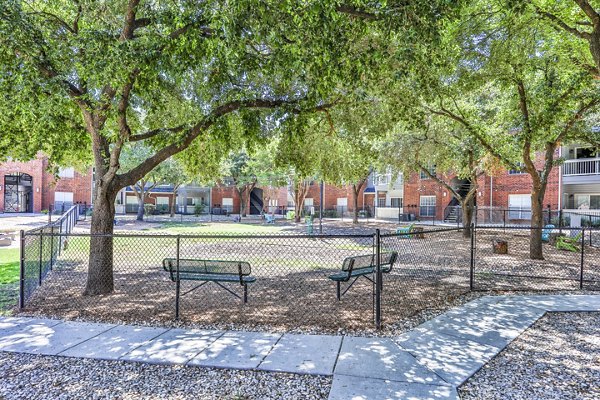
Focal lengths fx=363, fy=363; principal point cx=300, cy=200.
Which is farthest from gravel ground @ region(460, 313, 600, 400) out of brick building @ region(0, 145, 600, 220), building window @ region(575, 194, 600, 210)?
building window @ region(575, 194, 600, 210)

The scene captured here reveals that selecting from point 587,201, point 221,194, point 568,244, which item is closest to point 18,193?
point 221,194

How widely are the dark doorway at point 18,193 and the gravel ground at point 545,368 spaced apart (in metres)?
46.2

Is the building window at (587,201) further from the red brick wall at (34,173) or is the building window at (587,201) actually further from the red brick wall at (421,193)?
the red brick wall at (34,173)

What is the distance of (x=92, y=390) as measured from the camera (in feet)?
11.7

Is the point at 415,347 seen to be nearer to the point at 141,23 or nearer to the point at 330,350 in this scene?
the point at 330,350

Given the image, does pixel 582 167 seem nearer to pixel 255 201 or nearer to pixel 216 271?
pixel 216 271

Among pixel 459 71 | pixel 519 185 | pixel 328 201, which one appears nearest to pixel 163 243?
pixel 459 71

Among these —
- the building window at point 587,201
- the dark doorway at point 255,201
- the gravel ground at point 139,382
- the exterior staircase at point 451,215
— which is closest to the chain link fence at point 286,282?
the gravel ground at point 139,382

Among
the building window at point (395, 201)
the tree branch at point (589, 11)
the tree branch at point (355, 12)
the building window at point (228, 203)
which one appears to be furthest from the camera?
the building window at point (228, 203)

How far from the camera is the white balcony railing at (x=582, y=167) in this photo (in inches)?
942

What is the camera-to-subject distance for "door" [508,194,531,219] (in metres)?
27.5

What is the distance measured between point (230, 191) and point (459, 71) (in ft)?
137

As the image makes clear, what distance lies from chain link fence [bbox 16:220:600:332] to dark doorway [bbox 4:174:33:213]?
32.7 m

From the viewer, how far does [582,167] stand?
24734 mm
